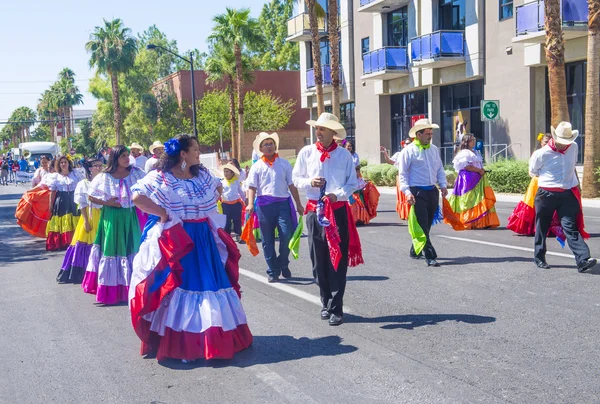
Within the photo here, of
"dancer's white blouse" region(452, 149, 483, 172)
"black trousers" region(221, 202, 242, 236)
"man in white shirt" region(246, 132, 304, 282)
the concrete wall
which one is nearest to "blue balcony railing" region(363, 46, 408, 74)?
the concrete wall

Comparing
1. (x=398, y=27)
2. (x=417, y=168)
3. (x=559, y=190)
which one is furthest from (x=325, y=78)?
(x=559, y=190)

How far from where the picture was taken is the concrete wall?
26.1 meters

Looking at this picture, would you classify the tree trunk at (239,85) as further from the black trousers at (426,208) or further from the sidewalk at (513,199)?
the black trousers at (426,208)

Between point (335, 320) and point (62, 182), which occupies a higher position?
point (62, 182)

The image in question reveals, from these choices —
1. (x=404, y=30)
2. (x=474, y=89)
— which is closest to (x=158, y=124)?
(x=404, y=30)

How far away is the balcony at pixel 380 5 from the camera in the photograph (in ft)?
110

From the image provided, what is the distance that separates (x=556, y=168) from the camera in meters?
8.66

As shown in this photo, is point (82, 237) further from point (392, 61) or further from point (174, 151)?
point (392, 61)

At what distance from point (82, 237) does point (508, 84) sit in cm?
2152

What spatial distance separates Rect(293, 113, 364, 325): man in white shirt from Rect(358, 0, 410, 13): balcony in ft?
93.3

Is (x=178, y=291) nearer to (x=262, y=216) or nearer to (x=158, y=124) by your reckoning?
(x=262, y=216)

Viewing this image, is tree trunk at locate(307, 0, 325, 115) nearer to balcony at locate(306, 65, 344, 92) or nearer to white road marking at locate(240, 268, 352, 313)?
balcony at locate(306, 65, 344, 92)

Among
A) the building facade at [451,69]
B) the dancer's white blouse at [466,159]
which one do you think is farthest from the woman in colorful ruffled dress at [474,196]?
the building facade at [451,69]

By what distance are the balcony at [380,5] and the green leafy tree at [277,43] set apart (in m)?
35.0
